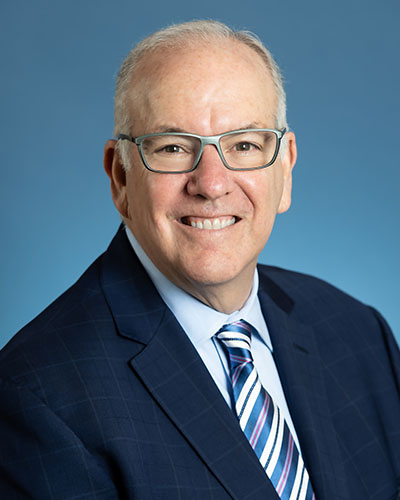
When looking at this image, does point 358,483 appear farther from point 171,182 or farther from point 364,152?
point 364,152

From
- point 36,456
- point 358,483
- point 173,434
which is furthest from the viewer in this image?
point 358,483

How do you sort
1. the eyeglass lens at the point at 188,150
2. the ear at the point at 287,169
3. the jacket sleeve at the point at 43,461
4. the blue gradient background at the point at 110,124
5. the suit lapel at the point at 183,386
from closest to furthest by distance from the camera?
the jacket sleeve at the point at 43,461, the suit lapel at the point at 183,386, the eyeglass lens at the point at 188,150, the ear at the point at 287,169, the blue gradient background at the point at 110,124

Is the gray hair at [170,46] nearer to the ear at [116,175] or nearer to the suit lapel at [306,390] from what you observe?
the ear at [116,175]

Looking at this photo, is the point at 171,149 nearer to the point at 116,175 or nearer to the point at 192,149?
the point at 192,149

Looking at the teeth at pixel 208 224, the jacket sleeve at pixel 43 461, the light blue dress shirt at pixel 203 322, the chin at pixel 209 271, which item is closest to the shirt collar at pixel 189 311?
the light blue dress shirt at pixel 203 322

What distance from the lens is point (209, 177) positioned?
6.88 feet

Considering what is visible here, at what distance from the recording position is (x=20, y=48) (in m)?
3.30

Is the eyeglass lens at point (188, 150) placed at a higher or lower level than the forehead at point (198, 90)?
lower

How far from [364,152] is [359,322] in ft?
4.90

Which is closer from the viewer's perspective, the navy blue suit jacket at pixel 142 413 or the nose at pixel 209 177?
the navy blue suit jacket at pixel 142 413

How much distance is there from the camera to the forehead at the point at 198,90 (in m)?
2.07

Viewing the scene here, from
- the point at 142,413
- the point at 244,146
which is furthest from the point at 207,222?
the point at 142,413

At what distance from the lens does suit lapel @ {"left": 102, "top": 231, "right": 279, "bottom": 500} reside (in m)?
2.00

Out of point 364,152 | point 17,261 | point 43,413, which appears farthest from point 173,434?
point 364,152
